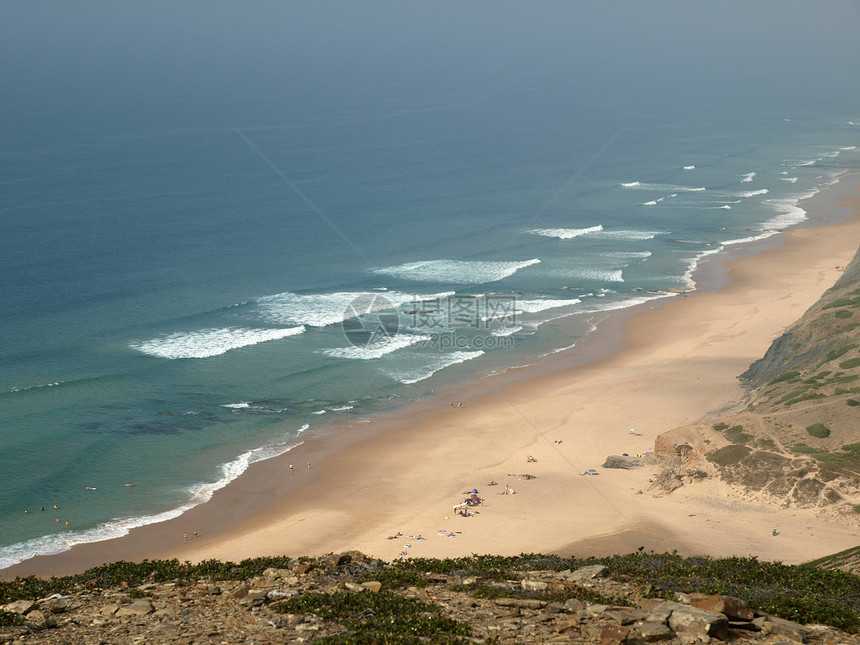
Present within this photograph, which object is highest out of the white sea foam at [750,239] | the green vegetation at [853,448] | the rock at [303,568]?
the white sea foam at [750,239]

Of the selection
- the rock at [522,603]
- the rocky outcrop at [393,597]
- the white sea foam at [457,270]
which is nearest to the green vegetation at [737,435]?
the rocky outcrop at [393,597]

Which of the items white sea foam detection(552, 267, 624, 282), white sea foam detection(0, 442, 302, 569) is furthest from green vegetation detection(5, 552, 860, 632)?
white sea foam detection(552, 267, 624, 282)

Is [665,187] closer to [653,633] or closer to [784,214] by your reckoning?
[784,214]

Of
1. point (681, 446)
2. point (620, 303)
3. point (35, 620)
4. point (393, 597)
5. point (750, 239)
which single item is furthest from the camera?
point (750, 239)

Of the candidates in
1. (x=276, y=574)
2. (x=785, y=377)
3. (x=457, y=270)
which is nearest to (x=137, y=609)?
(x=276, y=574)

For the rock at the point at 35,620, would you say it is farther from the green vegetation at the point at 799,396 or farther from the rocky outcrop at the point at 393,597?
A: the green vegetation at the point at 799,396

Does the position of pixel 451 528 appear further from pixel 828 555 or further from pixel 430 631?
pixel 430 631
